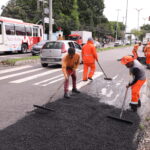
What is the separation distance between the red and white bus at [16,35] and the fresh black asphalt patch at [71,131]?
16.1m

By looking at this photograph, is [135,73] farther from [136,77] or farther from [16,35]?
[16,35]

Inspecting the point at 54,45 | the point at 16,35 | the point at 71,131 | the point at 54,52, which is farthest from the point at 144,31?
the point at 71,131

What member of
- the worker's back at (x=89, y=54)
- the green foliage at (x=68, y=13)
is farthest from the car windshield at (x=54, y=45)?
the green foliage at (x=68, y=13)

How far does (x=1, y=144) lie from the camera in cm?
345

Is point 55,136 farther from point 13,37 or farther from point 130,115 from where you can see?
point 13,37

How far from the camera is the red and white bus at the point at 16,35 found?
1978cm

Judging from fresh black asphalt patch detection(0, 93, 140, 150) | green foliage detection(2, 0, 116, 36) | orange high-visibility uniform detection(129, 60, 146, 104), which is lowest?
fresh black asphalt patch detection(0, 93, 140, 150)

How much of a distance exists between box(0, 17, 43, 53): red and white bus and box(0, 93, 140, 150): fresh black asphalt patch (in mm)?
16134

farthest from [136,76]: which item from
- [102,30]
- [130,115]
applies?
[102,30]

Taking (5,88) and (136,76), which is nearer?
(136,76)

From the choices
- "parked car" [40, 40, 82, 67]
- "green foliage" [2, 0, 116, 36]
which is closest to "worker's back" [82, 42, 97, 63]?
"parked car" [40, 40, 82, 67]

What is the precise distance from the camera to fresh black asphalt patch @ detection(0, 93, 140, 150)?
3465 millimetres

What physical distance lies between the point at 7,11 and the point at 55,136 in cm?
4945

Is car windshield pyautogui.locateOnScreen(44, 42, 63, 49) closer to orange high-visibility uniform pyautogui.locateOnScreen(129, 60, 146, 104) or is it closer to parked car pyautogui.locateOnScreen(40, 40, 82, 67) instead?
parked car pyautogui.locateOnScreen(40, 40, 82, 67)
